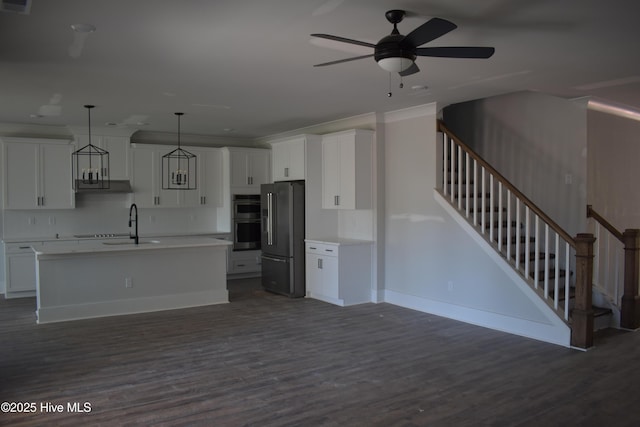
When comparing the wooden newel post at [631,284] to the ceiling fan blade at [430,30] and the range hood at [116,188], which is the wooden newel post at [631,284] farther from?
the range hood at [116,188]

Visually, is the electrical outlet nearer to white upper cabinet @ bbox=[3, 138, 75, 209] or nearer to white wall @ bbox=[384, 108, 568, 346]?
white wall @ bbox=[384, 108, 568, 346]

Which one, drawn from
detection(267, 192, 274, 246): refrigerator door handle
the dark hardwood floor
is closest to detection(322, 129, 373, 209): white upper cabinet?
detection(267, 192, 274, 246): refrigerator door handle

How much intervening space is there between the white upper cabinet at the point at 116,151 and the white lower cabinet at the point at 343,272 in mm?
3635

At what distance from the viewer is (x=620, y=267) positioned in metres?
6.07

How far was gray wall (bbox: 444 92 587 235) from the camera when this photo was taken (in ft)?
19.7

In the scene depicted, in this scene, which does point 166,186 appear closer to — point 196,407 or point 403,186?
point 403,186

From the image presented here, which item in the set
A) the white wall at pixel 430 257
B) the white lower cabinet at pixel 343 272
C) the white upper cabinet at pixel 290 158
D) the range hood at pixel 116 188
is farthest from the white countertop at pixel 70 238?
the white wall at pixel 430 257

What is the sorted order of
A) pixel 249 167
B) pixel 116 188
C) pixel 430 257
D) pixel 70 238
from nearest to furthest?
pixel 430 257 < pixel 70 238 < pixel 116 188 < pixel 249 167

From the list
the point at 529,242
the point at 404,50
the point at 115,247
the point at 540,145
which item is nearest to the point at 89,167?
the point at 115,247

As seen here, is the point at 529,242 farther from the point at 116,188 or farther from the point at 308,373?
the point at 116,188

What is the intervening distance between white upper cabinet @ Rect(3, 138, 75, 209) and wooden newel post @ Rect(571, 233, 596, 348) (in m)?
7.25

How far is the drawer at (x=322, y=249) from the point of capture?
685 centimetres

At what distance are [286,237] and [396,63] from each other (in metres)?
4.60

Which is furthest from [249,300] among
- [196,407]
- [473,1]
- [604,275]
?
[473,1]
